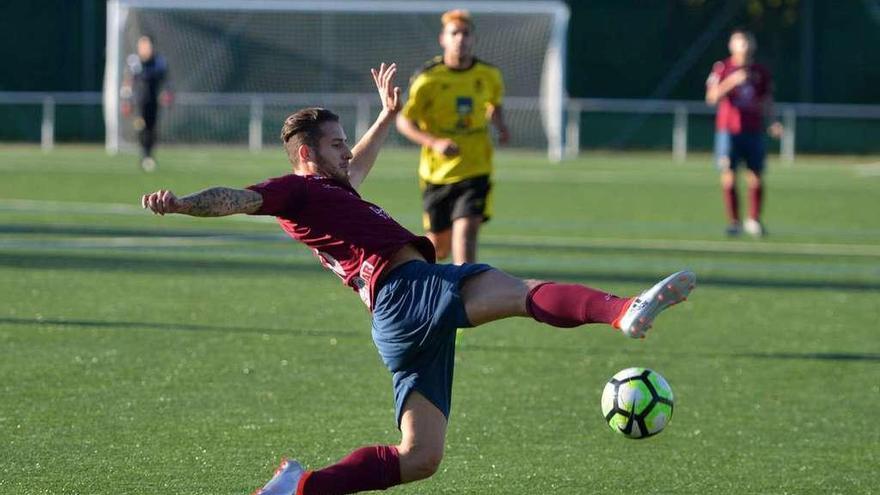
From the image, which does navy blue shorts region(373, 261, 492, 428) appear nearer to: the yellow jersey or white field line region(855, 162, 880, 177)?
the yellow jersey

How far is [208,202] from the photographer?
4957 millimetres

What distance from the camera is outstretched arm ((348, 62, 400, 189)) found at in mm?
6270

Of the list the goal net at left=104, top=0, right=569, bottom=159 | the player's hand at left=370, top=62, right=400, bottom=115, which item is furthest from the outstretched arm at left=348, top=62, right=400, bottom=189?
the goal net at left=104, top=0, right=569, bottom=159

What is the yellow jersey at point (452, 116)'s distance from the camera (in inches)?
427

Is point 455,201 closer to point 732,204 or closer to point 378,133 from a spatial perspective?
point 378,133

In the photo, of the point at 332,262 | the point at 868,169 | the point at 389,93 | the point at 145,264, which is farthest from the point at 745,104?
the point at 868,169

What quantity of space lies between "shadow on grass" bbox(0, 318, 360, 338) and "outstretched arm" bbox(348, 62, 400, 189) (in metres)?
3.48

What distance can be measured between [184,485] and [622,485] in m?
1.69

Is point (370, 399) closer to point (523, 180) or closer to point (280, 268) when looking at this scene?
point (280, 268)

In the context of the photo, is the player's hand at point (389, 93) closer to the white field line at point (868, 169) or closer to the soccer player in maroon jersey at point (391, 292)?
the soccer player in maroon jersey at point (391, 292)

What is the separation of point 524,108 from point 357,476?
91.8ft

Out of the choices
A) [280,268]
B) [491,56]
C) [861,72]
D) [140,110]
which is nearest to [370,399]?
[280,268]

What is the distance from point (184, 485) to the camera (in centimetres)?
581

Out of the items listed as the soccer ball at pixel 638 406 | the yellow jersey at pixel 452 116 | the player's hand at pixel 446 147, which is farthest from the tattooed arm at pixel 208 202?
the yellow jersey at pixel 452 116
